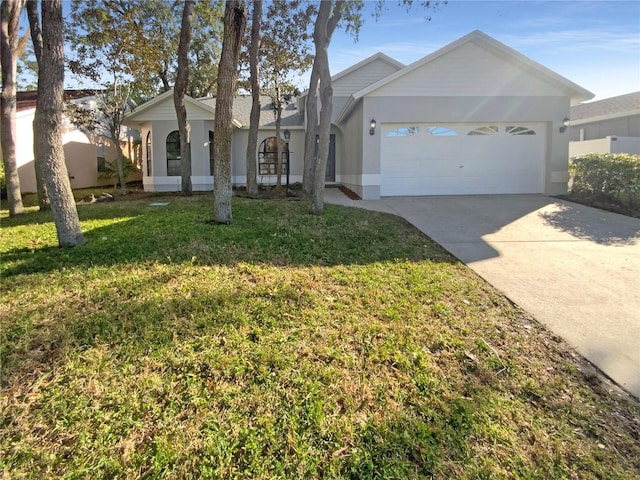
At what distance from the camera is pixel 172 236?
6180 mm

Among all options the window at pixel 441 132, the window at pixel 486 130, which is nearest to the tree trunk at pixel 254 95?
the window at pixel 441 132

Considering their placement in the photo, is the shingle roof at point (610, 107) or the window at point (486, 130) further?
the shingle roof at point (610, 107)

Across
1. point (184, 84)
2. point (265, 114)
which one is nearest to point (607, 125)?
point (265, 114)

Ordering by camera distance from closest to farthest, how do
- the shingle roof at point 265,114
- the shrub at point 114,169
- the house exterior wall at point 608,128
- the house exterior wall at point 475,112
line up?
the house exterior wall at point 475,112, the shingle roof at point 265,114, the shrub at point 114,169, the house exterior wall at point 608,128

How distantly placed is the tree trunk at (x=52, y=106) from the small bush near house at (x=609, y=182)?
11.2 metres

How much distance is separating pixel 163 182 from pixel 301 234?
11.1 metres

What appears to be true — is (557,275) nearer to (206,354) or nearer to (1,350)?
(206,354)

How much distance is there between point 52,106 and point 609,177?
477 inches

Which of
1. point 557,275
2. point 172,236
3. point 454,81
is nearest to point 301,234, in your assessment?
point 172,236

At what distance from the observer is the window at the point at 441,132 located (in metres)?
12.0

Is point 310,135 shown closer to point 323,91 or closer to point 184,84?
point 323,91

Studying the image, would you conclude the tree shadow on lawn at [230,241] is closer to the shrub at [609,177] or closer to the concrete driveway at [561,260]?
the concrete driveway at [561,260]

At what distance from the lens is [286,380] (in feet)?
8.80

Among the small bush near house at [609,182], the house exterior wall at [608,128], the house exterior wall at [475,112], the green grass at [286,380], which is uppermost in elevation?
the house exterior wall at [608,128]
